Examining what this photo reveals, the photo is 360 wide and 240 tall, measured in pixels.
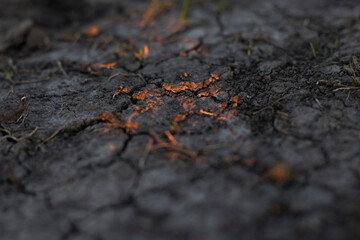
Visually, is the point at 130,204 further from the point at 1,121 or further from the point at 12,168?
the point at 1,121

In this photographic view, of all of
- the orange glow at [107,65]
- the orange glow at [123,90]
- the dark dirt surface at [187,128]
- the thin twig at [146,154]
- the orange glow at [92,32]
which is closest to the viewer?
the dark dirt surface at [187,128]

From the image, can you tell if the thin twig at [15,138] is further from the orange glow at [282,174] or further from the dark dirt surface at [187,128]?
the orange glow at [282,174]

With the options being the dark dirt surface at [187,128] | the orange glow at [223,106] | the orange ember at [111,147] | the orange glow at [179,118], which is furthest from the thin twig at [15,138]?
the orange glow at [223,106]

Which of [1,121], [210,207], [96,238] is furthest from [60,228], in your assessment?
[1,121]

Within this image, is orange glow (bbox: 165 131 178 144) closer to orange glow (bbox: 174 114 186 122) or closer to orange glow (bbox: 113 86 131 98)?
orange glow (bbox: 174 114 186 122)

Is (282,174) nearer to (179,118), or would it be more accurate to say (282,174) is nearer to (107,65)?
(179,118)

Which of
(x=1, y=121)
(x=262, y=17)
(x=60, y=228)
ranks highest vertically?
(x=262, y=17)

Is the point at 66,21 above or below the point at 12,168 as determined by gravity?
above

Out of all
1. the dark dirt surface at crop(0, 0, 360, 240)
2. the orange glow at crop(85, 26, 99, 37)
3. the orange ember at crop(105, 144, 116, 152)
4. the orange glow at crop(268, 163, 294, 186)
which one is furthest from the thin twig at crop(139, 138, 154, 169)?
the orange glow at crop(85, 26, 99, 37)

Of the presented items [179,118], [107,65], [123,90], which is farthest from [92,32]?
[179,118]
